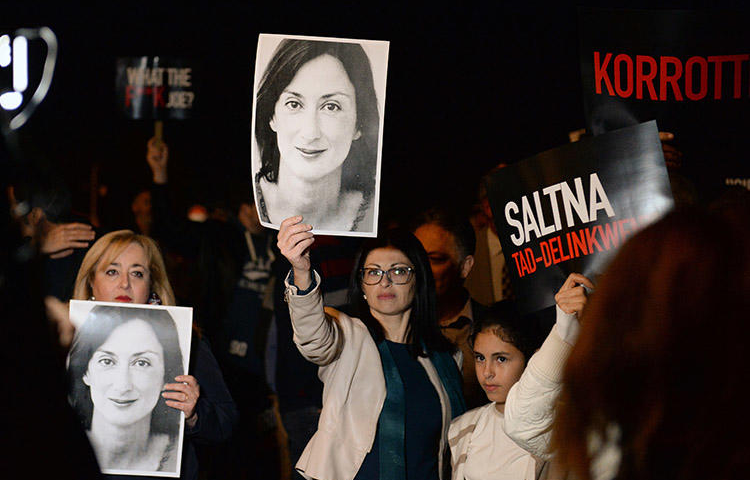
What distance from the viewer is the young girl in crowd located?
2.85 metres

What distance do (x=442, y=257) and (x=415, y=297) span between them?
2.74ft

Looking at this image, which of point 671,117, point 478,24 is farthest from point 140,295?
point 478,24

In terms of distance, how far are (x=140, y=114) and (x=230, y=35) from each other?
166 centimetres

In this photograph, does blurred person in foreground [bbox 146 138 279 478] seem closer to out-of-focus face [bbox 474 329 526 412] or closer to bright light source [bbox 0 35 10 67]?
bright light source [bbox 0 35 10 67]

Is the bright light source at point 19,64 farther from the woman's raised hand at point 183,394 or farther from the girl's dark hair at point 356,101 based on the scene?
the woman's raised hand at point 183,394

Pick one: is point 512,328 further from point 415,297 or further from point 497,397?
point 415,297

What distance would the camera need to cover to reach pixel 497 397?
311 centimetres

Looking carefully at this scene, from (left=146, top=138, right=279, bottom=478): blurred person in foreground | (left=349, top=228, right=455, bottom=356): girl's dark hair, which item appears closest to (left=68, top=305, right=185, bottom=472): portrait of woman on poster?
(left=349, top=228, right=455, bottom=356): girl's dark hair

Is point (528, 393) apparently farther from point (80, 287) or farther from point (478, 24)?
point (478, 24)

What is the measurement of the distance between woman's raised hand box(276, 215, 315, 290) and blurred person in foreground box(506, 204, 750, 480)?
190 centimetres

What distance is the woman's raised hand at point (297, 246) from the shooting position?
2.92 metres

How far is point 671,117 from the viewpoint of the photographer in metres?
3.19

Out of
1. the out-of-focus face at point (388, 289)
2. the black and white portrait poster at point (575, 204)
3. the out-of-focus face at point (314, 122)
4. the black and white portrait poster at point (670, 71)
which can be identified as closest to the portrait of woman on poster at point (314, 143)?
the out-of-focus face at point (314, 122)

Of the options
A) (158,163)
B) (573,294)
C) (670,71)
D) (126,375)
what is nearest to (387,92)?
(158,163)
